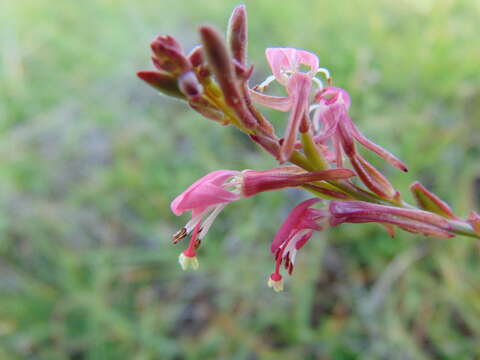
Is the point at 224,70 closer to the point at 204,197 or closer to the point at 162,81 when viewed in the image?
the point at 162,81

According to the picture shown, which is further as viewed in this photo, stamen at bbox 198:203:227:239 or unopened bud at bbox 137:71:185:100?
stamen at bbox 198:203:227:239

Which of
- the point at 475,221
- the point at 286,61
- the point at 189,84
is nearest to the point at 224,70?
the point at 189,84

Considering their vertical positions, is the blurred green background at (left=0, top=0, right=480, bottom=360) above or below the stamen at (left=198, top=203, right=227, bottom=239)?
below

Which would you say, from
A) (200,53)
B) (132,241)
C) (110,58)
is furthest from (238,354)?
(110,58)

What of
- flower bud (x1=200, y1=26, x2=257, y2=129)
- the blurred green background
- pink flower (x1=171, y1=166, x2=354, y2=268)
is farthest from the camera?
the blurred green background

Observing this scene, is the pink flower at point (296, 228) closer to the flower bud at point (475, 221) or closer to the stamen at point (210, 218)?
the stamen at point (210, 218)

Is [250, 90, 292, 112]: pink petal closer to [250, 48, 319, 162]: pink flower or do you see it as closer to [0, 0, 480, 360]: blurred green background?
[250, 48, 319, 162]: pink flower

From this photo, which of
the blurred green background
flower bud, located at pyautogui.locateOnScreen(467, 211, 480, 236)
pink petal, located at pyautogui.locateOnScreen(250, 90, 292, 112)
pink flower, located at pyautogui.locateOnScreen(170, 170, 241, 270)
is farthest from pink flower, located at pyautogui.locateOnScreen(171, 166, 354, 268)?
the blurred green background
